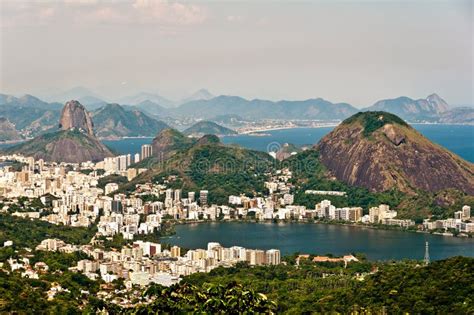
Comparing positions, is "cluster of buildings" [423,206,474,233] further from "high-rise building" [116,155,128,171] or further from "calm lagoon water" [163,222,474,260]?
"high-rise building" [116,155,128,171]

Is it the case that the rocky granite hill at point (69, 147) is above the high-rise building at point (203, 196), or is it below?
above

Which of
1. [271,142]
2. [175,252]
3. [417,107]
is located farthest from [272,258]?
[417,107]

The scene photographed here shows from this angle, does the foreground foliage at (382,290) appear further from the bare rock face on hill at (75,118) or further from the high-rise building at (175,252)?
the bare rock face on hill at (75,118)

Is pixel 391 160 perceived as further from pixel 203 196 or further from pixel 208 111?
pixel 208 111

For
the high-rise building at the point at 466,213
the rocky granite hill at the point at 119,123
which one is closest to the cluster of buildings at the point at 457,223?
the high-rise building at the point at 466,213

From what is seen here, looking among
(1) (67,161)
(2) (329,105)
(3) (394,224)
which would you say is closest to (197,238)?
(3) (394,224)

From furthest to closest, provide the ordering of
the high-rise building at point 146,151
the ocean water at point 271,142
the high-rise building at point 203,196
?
the ocean water at point 271,142
the high-rise building at point 146,151
the high-rise building at point 203,196
